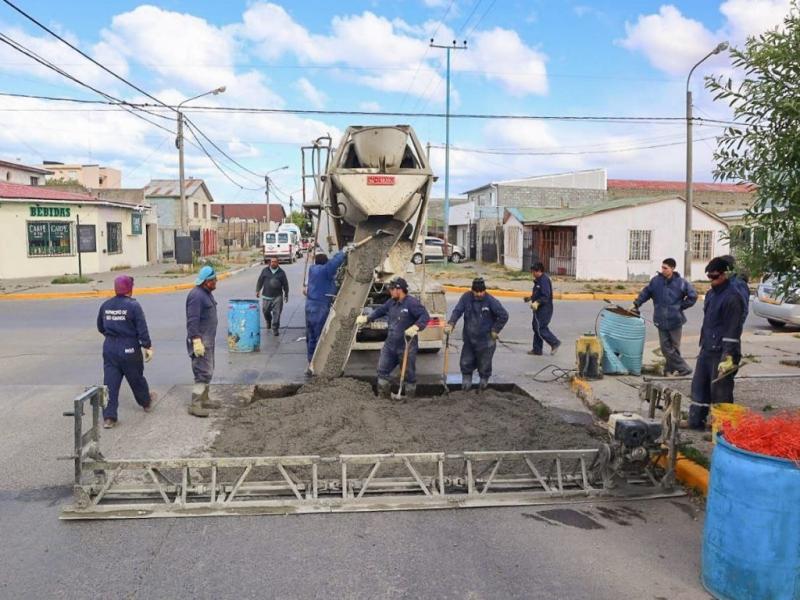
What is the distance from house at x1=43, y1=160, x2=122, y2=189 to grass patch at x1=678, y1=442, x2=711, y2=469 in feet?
206

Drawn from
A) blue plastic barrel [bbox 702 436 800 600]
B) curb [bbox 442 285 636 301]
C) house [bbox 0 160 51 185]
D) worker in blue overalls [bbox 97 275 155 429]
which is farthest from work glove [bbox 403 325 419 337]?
house [bbox 0 160 51 185]

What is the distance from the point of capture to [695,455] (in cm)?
597

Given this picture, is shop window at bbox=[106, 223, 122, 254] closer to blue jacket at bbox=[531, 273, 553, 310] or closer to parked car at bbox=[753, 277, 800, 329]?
blue jacket at bbox=[531, 273, 553, 310]

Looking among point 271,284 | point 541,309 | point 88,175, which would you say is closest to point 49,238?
point 271,284

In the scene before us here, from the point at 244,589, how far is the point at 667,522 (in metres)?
2.98

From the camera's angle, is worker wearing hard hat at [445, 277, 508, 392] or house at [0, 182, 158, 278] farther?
house at [0, 182, 158, 278]

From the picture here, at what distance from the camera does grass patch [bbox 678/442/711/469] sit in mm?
5844

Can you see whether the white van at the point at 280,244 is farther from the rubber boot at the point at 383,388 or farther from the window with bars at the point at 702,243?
the rubber boot at the point at 383,388

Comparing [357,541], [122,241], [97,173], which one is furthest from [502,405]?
[97,173]

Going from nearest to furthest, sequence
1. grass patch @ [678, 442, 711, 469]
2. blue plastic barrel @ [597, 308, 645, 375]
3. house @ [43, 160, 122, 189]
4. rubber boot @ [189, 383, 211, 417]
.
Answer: grass patch @ [678, 442, 711, 469], rubber boot @ [189, 383, 211, 417], blue plastic barrel @ [597, 308, 645, 375], house @ [43, 160, 122, 189]

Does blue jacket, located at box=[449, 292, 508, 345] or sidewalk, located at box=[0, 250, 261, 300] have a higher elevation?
blue jacket, located at box=[449, 292, 508, 345]

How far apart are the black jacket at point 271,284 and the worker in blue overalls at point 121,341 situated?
221 inches

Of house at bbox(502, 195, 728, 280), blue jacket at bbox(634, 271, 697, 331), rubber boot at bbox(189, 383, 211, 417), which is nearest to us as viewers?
rubber boot at bbox(189, 383, 211, 417)

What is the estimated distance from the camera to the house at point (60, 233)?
84.9ft
